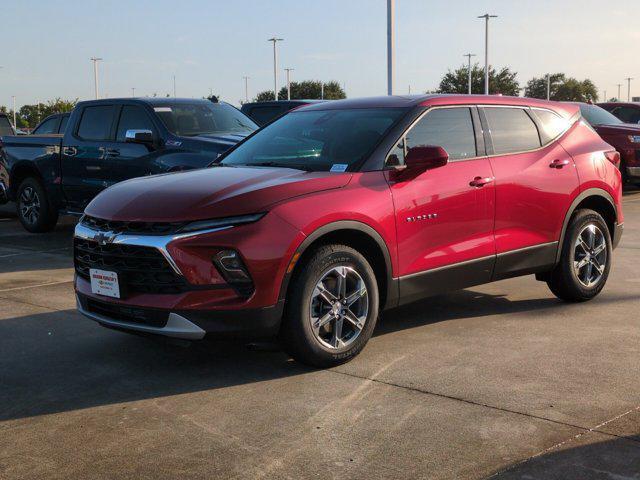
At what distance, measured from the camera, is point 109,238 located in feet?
15.5

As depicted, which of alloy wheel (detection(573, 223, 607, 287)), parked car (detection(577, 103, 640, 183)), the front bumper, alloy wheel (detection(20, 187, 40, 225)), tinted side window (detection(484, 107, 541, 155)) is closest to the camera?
the front bumper

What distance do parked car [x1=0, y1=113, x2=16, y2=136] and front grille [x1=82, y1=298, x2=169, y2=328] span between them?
1462cm

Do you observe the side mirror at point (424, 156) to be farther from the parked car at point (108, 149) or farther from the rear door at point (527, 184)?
the parked car at point (108, 149)

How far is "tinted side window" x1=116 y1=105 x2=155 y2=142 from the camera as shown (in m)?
10.0

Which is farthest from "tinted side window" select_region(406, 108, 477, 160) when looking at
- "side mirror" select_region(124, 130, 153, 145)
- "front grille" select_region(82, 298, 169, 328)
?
"side mirror" select_region(124, 130, 153, 145)

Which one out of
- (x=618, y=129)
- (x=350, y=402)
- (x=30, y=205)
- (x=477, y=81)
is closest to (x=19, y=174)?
(x=30, y=205)

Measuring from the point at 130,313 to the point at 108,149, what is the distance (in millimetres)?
6033

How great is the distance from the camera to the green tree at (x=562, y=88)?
292 ft

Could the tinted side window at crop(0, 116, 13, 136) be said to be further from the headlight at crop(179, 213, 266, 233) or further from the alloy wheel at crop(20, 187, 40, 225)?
the headlight at crop(179, 213, 266, 233)

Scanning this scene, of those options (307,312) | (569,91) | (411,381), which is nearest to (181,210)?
(307,312)

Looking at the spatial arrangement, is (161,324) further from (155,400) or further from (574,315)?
(574,315)

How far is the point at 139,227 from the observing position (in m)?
4.61

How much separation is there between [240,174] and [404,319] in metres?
1.85

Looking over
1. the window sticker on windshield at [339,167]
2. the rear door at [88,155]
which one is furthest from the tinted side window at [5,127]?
the window sticker on windshield at [339,167]
